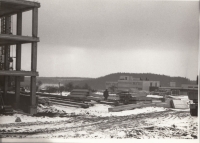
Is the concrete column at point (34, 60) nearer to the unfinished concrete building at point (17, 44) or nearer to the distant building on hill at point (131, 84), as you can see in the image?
the unfinished concrete building at point (17, 44)

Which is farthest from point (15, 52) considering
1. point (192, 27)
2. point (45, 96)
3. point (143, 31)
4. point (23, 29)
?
point (192, 27)

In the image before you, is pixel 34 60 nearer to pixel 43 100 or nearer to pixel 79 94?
pixel 43 100

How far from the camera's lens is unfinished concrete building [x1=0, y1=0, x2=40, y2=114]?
30.8 feet

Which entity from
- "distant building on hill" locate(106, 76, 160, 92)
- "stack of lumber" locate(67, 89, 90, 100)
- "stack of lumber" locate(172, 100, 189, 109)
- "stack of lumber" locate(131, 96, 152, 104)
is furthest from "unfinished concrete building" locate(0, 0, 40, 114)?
"stack of lumber" locate(172, 100, 189, 109)

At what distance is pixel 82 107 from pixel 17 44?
6.89 feet

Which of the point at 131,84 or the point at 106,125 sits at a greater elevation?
the point at 131,84

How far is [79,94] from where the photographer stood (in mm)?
9664

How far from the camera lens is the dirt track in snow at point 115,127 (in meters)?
9.38

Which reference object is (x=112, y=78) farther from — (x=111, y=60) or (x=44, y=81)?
(x=44, y=81)

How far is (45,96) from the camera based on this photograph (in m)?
9.62

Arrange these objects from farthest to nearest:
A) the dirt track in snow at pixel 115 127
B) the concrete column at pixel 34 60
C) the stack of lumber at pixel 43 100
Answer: the stack of lumber at pixel 43 100 → the concrete column at pixel 34 60 → the dirt track in snow at pixel 115 127

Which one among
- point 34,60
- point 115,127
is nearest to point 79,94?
point 115,127

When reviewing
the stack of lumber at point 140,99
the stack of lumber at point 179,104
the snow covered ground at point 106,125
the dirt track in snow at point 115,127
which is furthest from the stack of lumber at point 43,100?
the stack of lumber at point 179,104

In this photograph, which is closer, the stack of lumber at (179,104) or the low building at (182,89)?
the low building at (182,89)
